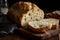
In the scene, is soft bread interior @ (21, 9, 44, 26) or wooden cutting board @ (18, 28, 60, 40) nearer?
wooden cutting board @ (18, 28, 60, 40)

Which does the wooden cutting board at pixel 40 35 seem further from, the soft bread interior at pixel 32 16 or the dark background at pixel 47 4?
the dark background at pixel 47 4

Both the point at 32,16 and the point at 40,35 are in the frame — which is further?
the point at 32,16

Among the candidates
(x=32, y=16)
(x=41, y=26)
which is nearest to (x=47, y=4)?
(x=32, y=16)

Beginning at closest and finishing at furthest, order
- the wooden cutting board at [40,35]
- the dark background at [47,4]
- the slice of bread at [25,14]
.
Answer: the wooden cutting board at [40,35], the slice of bread at [25,14], the dark background at [47,4]

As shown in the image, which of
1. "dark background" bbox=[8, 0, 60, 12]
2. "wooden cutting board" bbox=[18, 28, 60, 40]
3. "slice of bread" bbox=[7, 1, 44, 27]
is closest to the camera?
"wooden cutting board" bbox=[18, 28, 60, 40]

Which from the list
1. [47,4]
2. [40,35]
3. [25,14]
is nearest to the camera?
[40,35]

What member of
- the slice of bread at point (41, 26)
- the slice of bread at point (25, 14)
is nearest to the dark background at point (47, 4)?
the slice of bread at point (25, 14)

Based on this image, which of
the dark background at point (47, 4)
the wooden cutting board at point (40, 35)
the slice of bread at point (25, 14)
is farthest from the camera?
the dark background at point (47, 4)

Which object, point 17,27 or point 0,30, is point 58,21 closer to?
point 17,27

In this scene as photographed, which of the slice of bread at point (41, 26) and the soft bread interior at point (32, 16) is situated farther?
the soft bread interior at point (32, 16)

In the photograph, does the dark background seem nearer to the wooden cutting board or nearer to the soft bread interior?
the soft bread interior

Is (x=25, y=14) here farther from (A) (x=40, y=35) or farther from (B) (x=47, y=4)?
(B) (x=47, y=4)

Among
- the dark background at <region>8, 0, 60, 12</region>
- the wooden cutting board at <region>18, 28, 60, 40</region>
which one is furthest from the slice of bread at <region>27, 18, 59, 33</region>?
the dark background at <region>8, 0, 60, 12</region>
